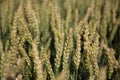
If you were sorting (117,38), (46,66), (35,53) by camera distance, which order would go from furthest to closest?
1. (117,38)
2. (46,66)
3. (35,53)

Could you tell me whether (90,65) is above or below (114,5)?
below

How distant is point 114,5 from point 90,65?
69 centimetres

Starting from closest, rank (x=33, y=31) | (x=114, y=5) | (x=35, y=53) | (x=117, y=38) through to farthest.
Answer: (x=35, y=53), (x=33, y=31), (x=117, y=38), (x=114, y=5)

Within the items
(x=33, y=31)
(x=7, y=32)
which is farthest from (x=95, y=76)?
(x=7, y=32)

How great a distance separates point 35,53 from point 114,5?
829 millimetres

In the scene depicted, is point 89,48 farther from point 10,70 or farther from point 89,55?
point 10,70

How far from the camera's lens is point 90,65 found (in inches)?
27.7

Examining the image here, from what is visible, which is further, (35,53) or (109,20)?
(109,20)

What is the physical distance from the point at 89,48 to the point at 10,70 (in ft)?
0.65

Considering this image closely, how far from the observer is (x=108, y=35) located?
3.63 ft

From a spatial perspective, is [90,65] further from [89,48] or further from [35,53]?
[35,53]

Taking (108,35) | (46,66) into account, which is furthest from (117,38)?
(46,66)

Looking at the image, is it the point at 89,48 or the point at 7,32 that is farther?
the point at 7,32

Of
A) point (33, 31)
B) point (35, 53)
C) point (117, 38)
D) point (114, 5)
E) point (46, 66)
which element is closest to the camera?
point (35, 53)
